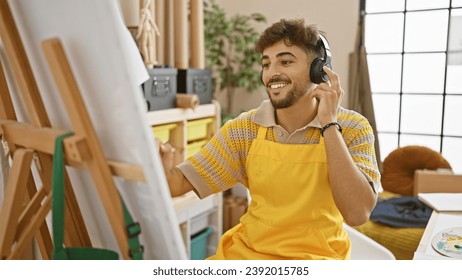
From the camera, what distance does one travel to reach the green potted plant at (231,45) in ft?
10.3

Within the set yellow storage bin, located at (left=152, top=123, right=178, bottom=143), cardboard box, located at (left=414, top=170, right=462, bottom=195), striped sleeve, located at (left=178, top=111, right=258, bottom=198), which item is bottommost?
cardboard box, located at (left=414, top=170, right=462, bottom=195)

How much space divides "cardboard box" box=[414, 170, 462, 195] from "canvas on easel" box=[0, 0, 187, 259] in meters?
1.57

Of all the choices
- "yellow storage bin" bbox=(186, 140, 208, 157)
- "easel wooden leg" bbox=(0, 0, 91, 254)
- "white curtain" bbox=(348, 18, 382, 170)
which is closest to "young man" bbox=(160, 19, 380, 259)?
"easel wooden leg" bbox=(0, 0, 91, 254)

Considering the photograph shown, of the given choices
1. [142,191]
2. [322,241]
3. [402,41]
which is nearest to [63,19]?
[142,191]

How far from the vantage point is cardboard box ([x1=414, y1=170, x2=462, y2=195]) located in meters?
2.05

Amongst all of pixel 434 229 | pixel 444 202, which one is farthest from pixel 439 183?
pixel 434 229

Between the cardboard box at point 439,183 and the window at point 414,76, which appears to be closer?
the cardboard box at point 439,183

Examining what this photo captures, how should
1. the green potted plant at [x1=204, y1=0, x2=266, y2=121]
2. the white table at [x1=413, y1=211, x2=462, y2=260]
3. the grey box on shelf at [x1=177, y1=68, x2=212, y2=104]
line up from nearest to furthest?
the white table at [x1=413, y1=211, x2=462, y2=260]
the grey box on shelf at [x1=177, y1=68, x2=212, y2=104]
the green potted plant at [x1=204, y1=0, x2=266, y2=121]

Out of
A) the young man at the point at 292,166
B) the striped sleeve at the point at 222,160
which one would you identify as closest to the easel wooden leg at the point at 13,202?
the young man at the point at 292,166

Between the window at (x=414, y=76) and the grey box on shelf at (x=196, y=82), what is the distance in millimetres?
1036

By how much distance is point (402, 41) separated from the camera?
2902 millimetres

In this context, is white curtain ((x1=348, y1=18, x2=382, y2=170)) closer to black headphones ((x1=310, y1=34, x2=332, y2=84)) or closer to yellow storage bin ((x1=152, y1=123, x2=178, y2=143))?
yellow storage bin ((x1=152, y1=123, x2=178, y2=143))

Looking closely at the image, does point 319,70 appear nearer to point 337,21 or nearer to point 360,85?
point 360,85

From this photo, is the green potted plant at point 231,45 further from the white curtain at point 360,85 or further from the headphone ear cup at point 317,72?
the headphone ear cup at point 317,72
